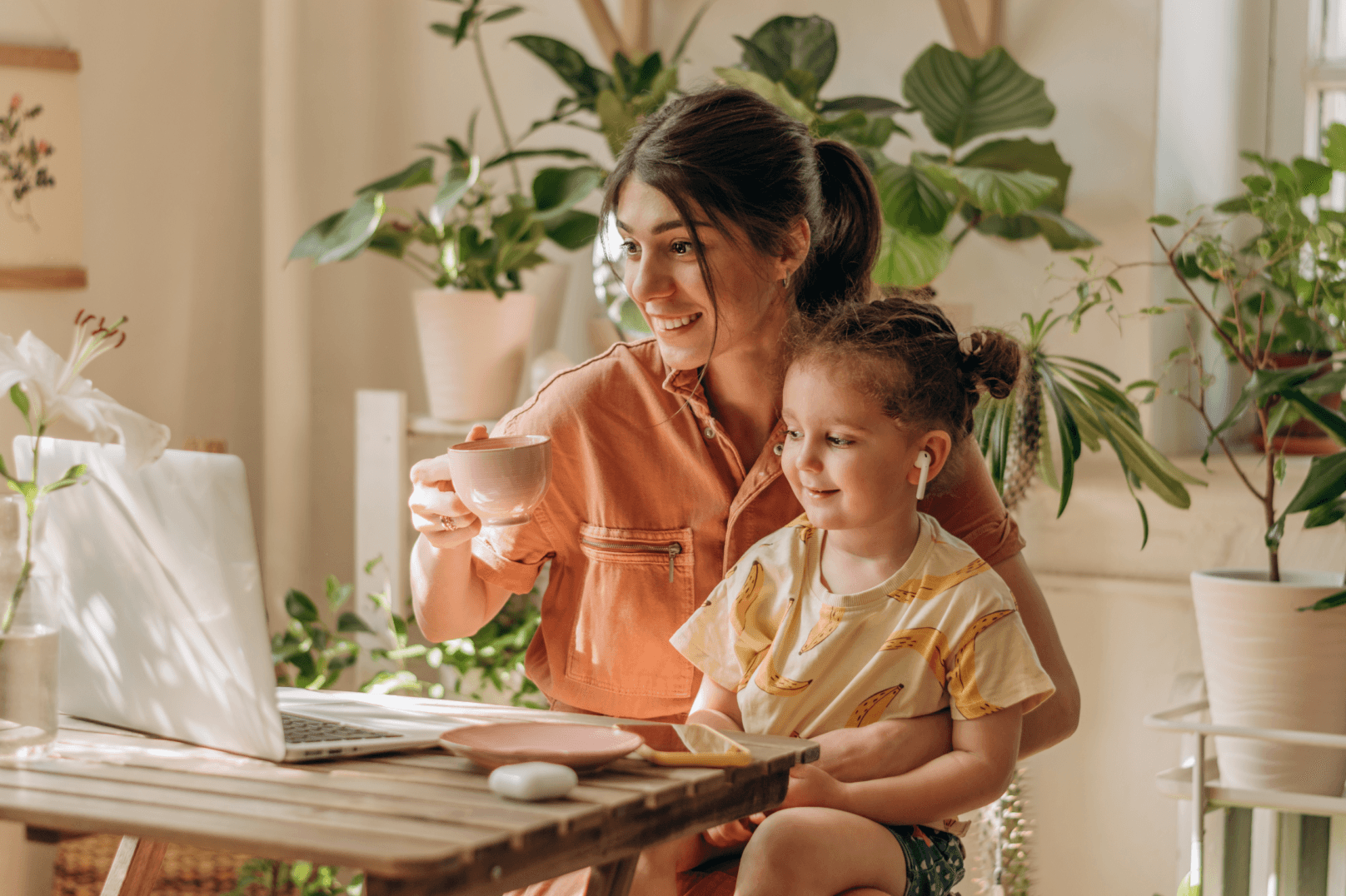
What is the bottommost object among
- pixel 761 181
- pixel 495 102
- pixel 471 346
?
pixel 471 346

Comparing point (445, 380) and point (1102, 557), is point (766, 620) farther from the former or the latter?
point (445, 380)

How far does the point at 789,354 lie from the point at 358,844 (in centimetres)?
82

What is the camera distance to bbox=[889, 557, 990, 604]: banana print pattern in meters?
1.23

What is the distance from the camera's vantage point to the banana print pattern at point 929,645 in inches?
47.2

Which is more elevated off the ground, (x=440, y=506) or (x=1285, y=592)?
(x=440, y=506)

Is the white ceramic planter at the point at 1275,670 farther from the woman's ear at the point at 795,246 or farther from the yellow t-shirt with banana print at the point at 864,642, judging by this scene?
the woman's ear at the point at 795,246

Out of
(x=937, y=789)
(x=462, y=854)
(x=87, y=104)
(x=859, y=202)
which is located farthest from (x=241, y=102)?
(x=462, y=854)

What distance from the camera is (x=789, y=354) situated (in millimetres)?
1399

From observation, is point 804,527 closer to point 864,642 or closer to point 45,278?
point 864,642

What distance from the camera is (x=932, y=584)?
1.23 metres

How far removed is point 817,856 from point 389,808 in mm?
413

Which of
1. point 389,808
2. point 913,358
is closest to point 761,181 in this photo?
point 913,358

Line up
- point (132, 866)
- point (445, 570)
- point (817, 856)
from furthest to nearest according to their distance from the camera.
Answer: point (445, 570)
point (132, 866)
point (817, 856)

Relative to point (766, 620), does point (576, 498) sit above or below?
above
